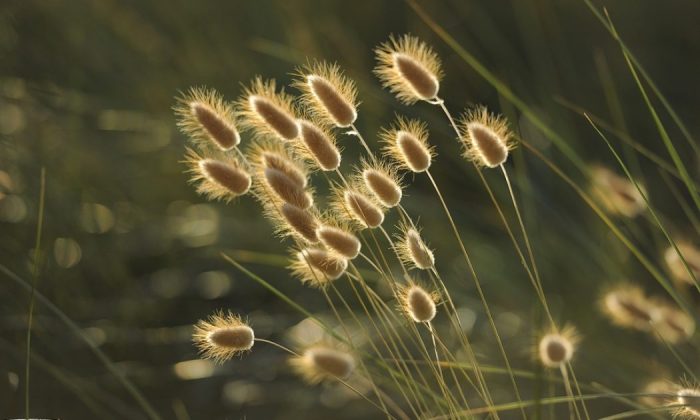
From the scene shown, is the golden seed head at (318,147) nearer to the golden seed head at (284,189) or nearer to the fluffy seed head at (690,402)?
the golden seed head at (284,189)

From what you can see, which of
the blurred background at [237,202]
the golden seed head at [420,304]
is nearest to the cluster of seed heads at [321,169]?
the golden seed head at [420,304]

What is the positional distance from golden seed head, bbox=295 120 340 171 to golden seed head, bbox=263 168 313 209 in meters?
0.03

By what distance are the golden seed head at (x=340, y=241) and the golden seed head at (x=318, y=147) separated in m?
→ 0.06

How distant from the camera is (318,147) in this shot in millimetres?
894

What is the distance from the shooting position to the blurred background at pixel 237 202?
1.79 m

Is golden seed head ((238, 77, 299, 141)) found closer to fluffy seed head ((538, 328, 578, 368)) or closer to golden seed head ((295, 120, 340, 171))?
golden seed head ((295, 120, 340, 171))

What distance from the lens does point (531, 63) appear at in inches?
104

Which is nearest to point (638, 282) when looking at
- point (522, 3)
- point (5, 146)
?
point (522, 3)

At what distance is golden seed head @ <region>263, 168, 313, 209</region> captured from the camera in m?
0.87

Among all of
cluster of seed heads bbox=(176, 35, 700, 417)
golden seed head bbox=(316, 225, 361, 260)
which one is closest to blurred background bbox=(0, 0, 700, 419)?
cluster of seed heads bbox=(176, 35, 700, 417)

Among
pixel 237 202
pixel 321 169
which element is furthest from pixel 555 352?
pixel 237 202

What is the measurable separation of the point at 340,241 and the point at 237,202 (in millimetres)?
1049

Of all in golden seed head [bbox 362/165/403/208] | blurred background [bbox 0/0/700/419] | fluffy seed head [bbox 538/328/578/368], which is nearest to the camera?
fluffy seed head [bbox 538/328/578/368]

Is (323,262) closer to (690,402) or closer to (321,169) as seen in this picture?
(321,169)
